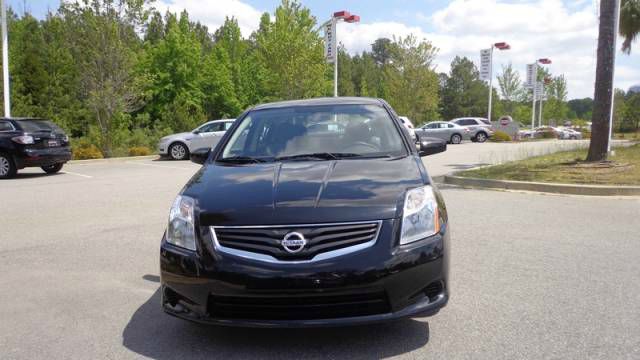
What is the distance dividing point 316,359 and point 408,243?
87cm

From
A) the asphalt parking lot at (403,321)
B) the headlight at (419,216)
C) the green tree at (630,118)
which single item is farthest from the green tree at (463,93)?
the headlight at (419,216)


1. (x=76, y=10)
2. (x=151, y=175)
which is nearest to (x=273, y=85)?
(x=76, y=10)

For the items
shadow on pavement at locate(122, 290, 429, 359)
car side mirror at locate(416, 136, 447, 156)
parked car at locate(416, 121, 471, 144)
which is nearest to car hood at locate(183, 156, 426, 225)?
shadow on pavement at locate(122, 290, 429, 359)

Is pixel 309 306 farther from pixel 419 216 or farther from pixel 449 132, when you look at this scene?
pixel 449 132

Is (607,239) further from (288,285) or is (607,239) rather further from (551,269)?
(288,285)

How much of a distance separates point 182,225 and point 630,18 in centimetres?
2778

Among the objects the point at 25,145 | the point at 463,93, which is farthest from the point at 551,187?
the point at 463,93

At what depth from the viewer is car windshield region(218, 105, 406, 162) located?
4352 millimetres

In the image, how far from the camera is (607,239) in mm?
6246

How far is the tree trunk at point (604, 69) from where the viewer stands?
1161 centimetres

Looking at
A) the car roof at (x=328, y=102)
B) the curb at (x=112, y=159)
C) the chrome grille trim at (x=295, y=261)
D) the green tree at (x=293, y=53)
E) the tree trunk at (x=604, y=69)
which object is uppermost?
the green tree at (x=293, y=53)

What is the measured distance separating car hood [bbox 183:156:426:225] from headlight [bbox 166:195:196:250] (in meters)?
0.07

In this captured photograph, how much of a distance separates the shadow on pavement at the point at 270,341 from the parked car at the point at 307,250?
275 millimetres

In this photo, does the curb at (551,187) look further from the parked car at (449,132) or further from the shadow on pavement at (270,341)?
the parked car at (449,132)
